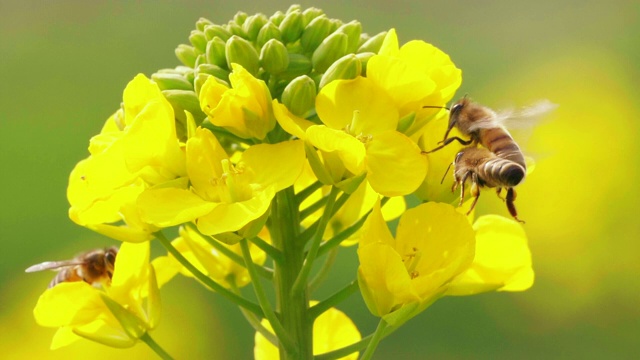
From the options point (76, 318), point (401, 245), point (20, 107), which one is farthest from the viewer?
point (20, 107)

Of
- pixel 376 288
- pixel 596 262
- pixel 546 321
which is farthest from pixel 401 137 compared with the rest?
pixel 596 262

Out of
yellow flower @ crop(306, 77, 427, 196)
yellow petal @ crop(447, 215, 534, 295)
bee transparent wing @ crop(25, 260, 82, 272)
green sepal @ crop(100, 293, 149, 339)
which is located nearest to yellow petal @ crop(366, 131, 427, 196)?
yellow flower @ crop(306, 77, 427, 196)

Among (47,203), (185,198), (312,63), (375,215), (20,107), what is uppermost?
(312,63)

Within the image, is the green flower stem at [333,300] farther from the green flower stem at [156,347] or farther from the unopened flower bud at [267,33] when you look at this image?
the unopened flower bud at [267,33]

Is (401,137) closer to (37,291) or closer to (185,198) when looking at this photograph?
(185,198)

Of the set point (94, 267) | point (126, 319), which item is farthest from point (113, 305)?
point (94, 267)

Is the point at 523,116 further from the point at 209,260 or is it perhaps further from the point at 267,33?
the point at 209,260

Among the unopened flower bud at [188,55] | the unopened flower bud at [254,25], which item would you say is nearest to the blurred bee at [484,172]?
→ the unopened flower bud at [254,25]
